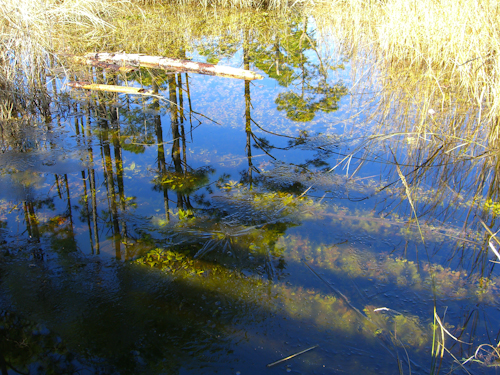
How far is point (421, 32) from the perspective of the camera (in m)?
5.24

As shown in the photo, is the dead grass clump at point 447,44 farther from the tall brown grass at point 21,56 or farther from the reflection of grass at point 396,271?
the tall brown grass at point 21,56

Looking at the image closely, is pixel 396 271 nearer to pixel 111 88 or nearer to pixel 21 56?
pixel 111 88

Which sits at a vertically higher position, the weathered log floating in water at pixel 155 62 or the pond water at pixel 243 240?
the weathered log floating in water at pixel 155 62

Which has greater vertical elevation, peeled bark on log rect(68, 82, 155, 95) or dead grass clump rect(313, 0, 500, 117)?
dead grass clump rect(313, 0, 500, 117)

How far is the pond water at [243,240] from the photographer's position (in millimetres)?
1991

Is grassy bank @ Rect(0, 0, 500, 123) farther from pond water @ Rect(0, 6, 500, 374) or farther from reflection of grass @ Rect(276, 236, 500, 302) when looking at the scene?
reflection of grass @ Rect(276, 236, 500, 302)

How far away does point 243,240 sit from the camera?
2.76 meters

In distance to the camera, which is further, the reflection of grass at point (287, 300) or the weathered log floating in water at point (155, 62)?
the weathered log floating in water at point (155, 62)

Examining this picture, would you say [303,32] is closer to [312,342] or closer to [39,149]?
[39,149]

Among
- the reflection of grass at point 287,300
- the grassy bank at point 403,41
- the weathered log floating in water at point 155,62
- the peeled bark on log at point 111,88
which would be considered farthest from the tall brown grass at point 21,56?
the reflection of grass at point 287,300

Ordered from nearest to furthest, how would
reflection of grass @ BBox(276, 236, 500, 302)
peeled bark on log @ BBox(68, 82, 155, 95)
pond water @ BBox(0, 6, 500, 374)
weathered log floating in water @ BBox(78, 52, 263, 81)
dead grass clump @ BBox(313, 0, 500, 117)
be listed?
pond water @ BBox(0, 6, 500, 374) → reflection of grass @ BBox(276, 236, 500, 302) → dead grass clump @ BBox(313, 0, 500, 117) → peeled bark on log @ BBox(68, 82, 155, 95) → weathered log floating in water @ BBox(78, 52, 263, 81)

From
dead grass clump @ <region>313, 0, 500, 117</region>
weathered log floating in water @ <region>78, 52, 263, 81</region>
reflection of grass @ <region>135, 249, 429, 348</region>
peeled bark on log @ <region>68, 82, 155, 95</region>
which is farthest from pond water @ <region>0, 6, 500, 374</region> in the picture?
weathered log floating in water @ <region>78, 52, 263, 81</region>

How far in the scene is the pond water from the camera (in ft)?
6.53

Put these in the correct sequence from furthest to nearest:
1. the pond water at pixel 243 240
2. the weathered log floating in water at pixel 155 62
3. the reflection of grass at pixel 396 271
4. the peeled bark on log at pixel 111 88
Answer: the weathered log floating in water at pixel 155 62, the peeled bark on log at pixel 111 88, the reflection of grass at pixel 396 271, the pond water at pixel 243 240
